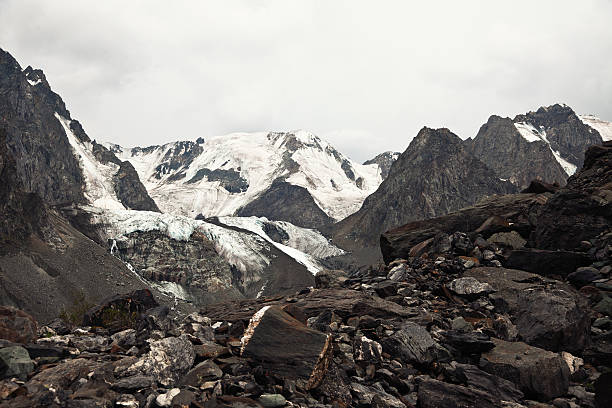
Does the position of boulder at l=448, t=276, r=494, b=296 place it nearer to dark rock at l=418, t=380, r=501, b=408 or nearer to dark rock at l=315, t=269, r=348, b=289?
dark rock at l=418, t=380, r=501, b=408

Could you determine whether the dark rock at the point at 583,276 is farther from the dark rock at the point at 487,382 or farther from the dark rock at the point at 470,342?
the dark rock at the point at 487,382

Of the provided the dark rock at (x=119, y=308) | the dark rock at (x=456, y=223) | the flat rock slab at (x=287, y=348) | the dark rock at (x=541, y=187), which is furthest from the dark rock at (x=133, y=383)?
the dark rock at (x=541, y=187)

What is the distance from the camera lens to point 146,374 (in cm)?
652

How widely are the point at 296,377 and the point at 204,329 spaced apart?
301 centimetres

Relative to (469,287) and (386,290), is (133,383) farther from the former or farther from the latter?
(469,287)

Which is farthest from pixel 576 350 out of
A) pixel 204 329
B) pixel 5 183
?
pixel 5 183

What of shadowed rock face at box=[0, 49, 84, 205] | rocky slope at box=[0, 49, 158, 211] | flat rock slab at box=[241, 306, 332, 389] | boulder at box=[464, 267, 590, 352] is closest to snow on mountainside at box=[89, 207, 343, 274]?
rocky slope at box=[0, 49, 158, 211]

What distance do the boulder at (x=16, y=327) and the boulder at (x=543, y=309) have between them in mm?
11958

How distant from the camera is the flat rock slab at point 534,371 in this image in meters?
7.19

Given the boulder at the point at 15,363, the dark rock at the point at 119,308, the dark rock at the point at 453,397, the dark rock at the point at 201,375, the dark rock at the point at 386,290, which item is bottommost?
the dark rock at the point at 119,308

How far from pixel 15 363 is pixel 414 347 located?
7.70 metres

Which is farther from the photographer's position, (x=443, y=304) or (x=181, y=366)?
(x=443, y=304)

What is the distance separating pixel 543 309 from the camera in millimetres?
9539

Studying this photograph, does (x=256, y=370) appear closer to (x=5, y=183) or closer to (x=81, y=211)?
(x=5, y=183)
